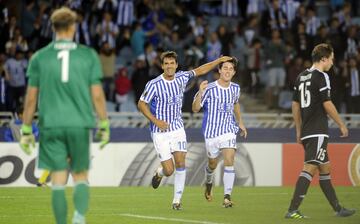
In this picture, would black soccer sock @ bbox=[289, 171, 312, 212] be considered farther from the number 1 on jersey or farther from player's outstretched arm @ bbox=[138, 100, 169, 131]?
the number 1 on jersey

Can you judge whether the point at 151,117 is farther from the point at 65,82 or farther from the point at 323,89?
the point at 65,82

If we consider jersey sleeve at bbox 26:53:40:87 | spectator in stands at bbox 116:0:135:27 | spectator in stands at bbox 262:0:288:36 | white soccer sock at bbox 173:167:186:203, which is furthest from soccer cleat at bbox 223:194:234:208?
spectator in stands at bbox 262:0:288:36

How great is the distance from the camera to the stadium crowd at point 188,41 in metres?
28.4

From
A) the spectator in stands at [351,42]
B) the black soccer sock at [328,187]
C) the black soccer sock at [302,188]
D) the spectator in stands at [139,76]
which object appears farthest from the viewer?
the spectator in stands at [351,42]

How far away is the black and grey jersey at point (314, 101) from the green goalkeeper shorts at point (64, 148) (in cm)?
427

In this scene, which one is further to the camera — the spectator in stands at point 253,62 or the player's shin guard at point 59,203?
the spectator in stands at point 253,62

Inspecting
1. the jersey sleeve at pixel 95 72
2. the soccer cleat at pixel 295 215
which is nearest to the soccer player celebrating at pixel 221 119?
the soccer cleat at pixel 295 215

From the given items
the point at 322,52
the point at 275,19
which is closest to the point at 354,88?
the point at 275,19

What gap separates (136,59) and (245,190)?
8.48m

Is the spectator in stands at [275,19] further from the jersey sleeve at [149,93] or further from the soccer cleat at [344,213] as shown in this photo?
the soccer cleat at [344,213]

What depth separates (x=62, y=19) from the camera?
11.4 meters

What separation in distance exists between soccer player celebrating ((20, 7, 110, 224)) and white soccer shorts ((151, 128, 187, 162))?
562 cm

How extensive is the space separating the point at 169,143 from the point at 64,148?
5.70m

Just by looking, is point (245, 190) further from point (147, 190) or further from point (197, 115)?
point (197, 115)
